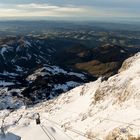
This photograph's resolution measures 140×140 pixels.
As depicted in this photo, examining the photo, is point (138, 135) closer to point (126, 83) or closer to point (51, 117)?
point (126, 83)

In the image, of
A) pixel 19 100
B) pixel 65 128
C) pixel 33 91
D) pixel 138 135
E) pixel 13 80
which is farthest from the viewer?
pixel 13 80

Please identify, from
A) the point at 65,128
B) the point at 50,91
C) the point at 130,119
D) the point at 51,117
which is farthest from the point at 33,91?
the point at 130,119

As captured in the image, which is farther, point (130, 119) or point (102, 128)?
point (102, 128)

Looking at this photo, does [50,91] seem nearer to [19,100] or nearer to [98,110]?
[19,100]

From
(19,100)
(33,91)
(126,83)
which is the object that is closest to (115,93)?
(126,83)

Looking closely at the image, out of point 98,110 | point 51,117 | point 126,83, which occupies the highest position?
point 126,83

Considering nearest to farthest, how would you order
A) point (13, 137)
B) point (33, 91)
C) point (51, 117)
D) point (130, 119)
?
point (130, 119) < point (13, 137) < point (51, 117) < point (33, 91)

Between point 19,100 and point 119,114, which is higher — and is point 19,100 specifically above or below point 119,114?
below
